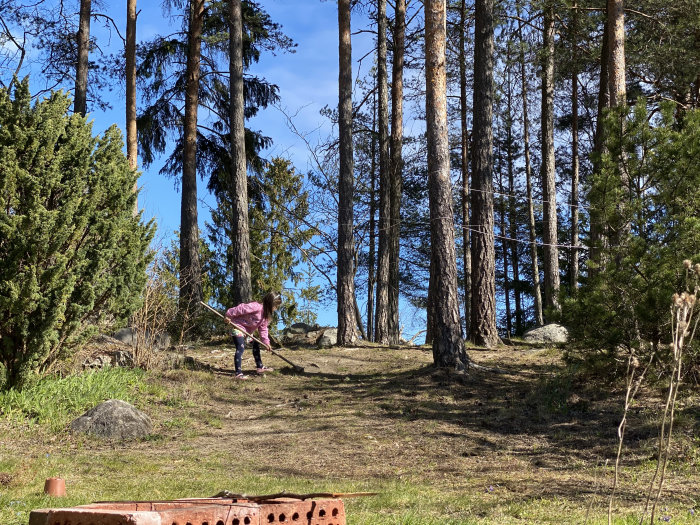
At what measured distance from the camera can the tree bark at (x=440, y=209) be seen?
1149 centimetres

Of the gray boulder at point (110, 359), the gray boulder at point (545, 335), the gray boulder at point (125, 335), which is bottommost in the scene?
the gray boulder at point (110, 359)

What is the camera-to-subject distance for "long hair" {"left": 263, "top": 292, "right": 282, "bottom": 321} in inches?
497

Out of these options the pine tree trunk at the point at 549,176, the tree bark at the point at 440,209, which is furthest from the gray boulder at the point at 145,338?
the pine tree trunk at the point at 549,176

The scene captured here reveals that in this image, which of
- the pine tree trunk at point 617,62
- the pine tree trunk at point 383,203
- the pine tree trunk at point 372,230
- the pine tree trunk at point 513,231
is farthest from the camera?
the pine tree trunk at point 513,231

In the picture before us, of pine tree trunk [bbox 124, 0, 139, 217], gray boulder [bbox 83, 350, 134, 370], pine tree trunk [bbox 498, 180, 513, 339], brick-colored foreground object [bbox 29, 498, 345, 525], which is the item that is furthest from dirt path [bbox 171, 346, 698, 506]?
pine tree trunk [bbox 498, 180, 513, 339]

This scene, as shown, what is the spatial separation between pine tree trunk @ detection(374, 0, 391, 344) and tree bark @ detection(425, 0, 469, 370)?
5574 mm

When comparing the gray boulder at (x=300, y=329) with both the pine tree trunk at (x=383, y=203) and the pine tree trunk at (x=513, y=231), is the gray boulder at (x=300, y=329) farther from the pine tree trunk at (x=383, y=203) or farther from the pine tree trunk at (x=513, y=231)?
the pine tree trunk at (x=513, y=231)

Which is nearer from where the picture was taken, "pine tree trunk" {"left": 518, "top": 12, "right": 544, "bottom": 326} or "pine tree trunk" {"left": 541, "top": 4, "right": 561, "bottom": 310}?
"pine tree trunk" {"left": 541, "top": 4, "right": 561, "bottom": 310}

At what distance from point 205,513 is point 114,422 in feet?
22.6

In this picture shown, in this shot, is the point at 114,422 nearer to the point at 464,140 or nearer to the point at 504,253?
the point at 464,140

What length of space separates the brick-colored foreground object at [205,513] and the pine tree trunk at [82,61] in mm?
16482

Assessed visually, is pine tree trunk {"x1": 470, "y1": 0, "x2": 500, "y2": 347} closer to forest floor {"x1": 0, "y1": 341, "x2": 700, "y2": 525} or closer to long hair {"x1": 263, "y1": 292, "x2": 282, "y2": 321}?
forest floor {"x1": 0, "y1": 341, "x2": 700, "y2": 525}

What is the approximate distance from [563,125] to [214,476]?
2177 cm

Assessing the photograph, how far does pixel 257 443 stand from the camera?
8.87 m
